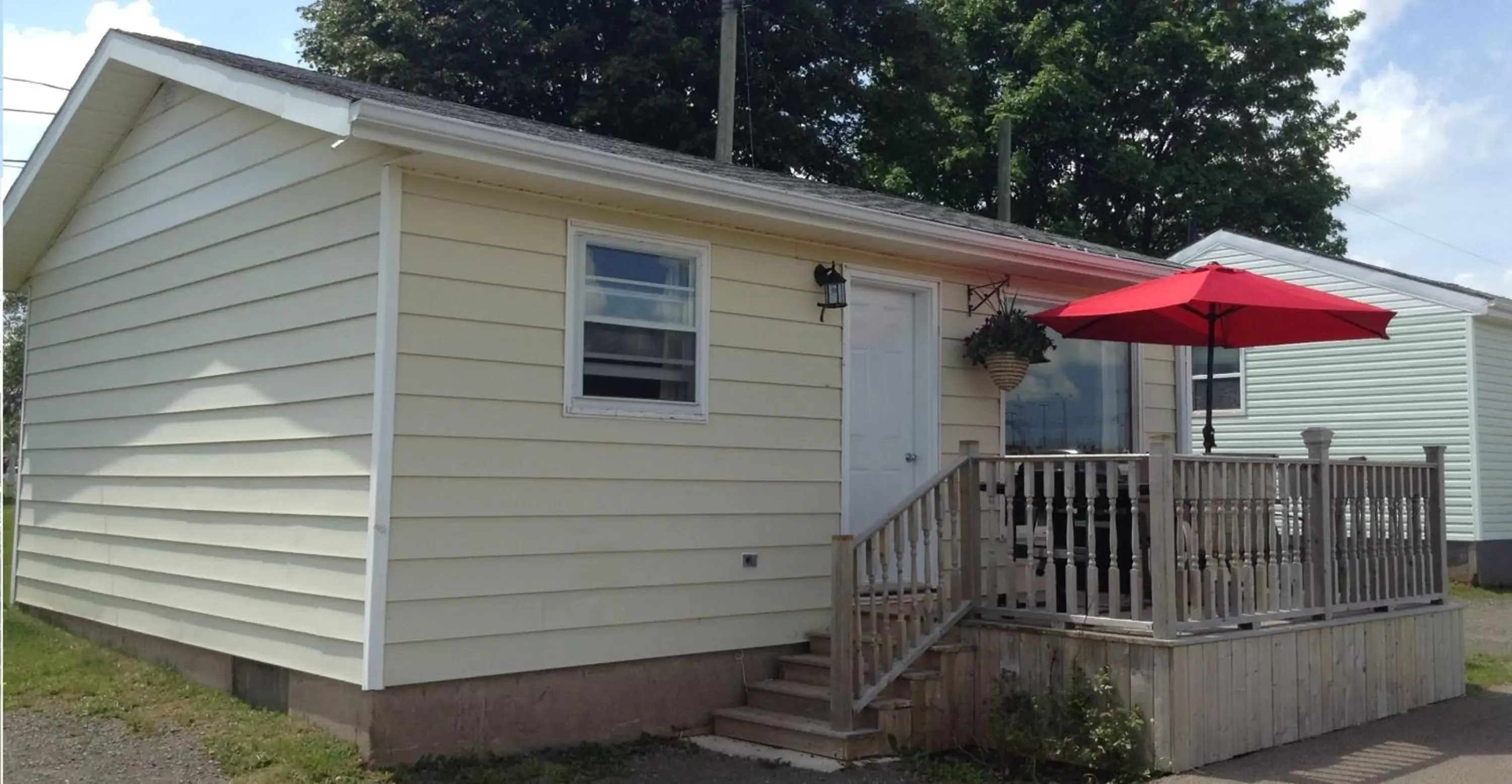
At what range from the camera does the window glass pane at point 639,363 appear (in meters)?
7.29

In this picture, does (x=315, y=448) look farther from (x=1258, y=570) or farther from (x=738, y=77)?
(x=738, y=77)

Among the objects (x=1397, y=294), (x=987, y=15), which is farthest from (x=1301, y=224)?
(x=1397, y=294)

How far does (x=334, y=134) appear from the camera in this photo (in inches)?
255

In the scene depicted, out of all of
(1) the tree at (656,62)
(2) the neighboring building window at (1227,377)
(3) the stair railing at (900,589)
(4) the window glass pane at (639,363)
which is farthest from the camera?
(1) the tree at (656,62)

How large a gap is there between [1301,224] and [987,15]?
311 inches

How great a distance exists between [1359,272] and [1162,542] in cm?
1183

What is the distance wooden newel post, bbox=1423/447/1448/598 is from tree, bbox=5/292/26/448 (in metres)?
21.7

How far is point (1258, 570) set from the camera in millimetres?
7473

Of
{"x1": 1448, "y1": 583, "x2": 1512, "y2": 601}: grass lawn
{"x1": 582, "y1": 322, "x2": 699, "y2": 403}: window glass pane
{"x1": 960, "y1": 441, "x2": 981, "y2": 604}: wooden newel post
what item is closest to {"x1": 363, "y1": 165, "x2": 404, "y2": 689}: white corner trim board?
{"x1": 582, "y1": 322, "x2": 699, "y2": 403}: window glass pane

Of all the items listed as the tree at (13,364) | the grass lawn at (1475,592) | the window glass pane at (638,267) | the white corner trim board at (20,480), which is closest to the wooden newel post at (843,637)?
the window glass pane at (638,267)

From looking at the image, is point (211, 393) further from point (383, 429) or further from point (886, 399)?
point (886, 399)

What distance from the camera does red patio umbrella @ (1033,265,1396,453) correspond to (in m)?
7.82

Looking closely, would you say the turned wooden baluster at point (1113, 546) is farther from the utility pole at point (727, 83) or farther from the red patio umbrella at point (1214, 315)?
the utility pole at point (727, 83)

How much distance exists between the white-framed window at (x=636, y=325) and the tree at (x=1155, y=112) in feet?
64.6
